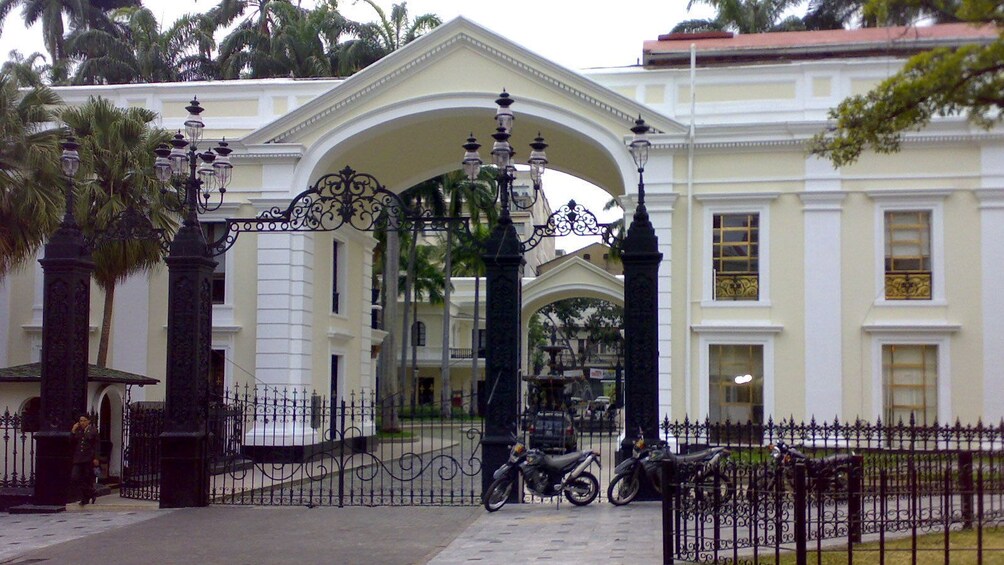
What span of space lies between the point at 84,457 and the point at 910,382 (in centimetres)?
1603

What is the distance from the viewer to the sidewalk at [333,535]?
12.2 m

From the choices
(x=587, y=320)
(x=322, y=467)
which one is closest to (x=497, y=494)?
(x=322, y=467)

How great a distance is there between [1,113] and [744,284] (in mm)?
14827

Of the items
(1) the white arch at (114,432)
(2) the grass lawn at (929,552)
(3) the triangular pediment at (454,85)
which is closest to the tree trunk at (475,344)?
(3) the triangular pediment at (454,85)

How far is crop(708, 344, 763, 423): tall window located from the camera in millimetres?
23828

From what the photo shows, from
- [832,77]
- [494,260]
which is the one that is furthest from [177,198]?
[832,77]

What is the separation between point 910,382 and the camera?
23281mm

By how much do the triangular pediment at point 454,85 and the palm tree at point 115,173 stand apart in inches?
119

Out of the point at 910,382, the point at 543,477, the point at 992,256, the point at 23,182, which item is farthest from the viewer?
the point at 910,382

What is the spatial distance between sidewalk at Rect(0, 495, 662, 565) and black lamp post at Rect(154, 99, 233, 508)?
0.53 meters

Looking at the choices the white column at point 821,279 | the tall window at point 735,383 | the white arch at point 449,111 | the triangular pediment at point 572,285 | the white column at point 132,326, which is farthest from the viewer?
the triangular pediment at point 572,285

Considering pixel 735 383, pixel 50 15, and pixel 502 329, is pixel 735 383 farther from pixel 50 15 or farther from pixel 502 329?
pixel 50 15

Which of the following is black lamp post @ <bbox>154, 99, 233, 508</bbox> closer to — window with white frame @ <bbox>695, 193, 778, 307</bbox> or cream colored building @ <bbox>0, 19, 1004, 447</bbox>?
cream colored building @ <bbox>0, 19, 1004, 447</bbox>

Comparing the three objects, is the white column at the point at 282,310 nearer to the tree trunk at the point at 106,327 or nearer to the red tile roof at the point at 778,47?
the tree trunk at the point at 106,327
